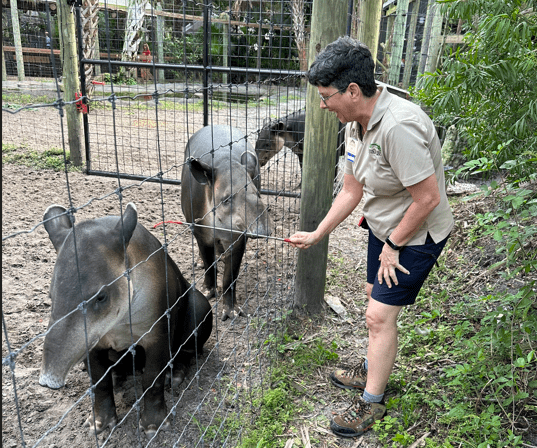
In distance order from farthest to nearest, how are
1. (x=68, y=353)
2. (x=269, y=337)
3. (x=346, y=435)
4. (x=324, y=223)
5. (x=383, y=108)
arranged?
(x=269, y=337) < (x=324, y=223) < (x=346, y=435) < (x=383, y=108) < (x=68, y=353)

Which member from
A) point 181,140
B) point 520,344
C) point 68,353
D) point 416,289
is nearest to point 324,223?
point 416,289

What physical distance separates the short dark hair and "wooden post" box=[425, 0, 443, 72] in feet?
22.2

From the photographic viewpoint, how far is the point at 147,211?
630cm

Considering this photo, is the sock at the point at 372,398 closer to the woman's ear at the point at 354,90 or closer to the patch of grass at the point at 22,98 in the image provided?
the woman's ear at the point at 354,90

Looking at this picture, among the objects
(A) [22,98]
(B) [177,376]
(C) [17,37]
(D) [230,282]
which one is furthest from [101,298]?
(C) [17,37]

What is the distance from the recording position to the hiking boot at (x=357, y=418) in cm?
296

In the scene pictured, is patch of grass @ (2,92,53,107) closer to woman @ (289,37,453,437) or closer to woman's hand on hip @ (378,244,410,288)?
woman @ (289,37,453,437)

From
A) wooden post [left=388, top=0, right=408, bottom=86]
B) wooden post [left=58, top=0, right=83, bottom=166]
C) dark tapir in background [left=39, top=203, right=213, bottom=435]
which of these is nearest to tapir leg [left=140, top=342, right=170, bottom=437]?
dark tapir in background [left=39, top=203, right=213, bottom=435]

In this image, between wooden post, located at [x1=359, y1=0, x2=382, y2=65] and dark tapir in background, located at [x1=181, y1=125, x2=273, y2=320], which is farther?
wooden post, located at [x1=359, y1=0, x2=382, y2=65]

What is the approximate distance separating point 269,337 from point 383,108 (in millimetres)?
2004

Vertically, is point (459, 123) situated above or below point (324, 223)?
above

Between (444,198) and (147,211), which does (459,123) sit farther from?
(147,211)

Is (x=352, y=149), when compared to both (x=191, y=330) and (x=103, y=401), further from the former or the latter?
(x=103, y=401)

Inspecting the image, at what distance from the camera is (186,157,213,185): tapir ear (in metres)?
3.84
